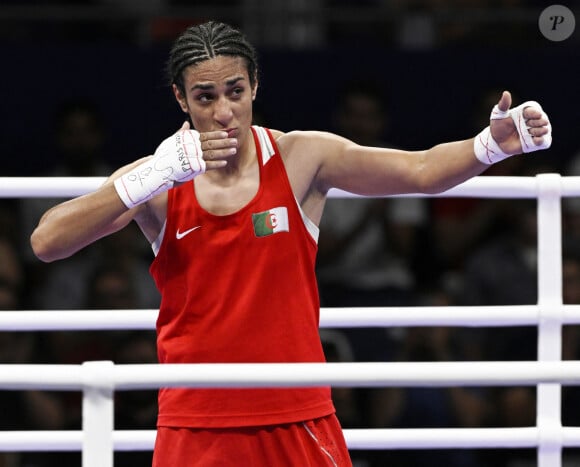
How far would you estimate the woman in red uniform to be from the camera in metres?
2.50

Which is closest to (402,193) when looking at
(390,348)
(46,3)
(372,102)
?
(390,348)

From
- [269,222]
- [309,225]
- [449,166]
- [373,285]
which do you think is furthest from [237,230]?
[373,285]

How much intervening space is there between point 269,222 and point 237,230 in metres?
0.08

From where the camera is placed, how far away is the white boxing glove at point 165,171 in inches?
96.5

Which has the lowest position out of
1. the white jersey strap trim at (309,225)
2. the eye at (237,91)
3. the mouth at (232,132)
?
the white jersey strap trim at (309,225)

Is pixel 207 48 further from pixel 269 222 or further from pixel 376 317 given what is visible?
pixel 376 317

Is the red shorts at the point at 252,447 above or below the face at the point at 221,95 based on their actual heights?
below

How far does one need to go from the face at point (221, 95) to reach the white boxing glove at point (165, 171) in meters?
0.11

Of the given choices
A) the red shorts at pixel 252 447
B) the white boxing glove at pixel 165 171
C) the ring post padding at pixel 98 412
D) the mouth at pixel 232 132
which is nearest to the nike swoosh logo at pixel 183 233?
the white boxing glove at pixel 165 171

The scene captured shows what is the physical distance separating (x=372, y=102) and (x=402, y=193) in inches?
100

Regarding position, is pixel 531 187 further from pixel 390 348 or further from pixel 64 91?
pixel 64 91

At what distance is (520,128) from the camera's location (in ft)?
8.18

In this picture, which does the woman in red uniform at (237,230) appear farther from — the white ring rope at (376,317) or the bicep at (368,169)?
the white ring rope at (376,317)

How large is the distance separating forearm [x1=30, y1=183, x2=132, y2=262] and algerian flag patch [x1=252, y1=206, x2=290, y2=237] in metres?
0.30
